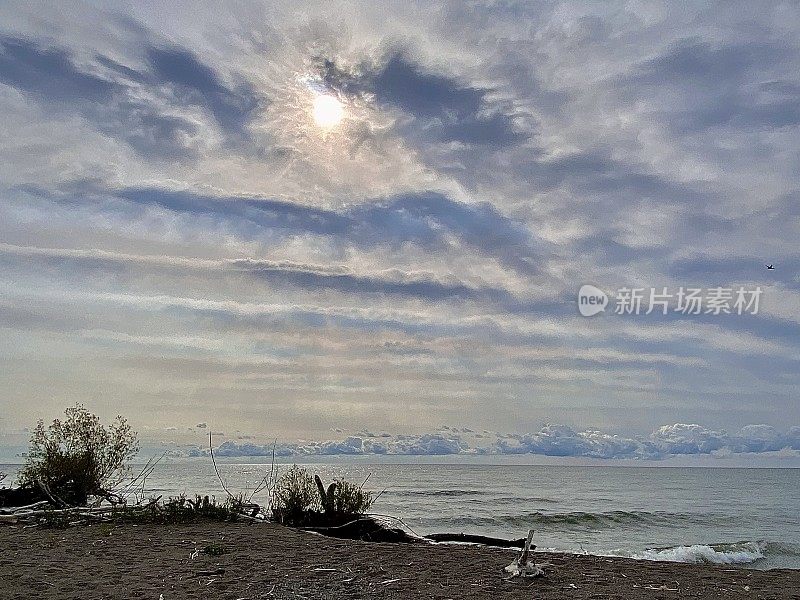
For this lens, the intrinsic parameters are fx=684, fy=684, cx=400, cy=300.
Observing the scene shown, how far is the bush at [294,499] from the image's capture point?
15141 millimetres

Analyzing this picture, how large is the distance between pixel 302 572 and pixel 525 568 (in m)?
3.12

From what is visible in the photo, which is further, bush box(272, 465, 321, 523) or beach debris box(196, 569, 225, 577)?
bush box(272, 465, 321, 523)

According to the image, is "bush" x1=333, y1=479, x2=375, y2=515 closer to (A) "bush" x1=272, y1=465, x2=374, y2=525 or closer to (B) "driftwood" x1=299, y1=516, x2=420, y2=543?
(A) "bush" x1=272, y1=465, x2=374, y2=525

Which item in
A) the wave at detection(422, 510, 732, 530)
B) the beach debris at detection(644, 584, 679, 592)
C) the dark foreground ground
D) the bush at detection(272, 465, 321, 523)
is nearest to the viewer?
the dark foreground ground

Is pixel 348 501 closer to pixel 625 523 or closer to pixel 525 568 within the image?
pixel 525 568

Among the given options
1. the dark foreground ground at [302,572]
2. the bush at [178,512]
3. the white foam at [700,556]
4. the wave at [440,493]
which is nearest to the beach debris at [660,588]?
the dark foreground ground at [302,572]

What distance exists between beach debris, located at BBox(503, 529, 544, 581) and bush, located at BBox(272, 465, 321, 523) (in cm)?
637

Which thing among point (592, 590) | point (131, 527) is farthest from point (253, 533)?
point (592, 590)

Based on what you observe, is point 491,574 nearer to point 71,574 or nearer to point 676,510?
point 71,574

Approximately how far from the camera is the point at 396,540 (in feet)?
A: 47.3

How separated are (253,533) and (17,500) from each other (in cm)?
818

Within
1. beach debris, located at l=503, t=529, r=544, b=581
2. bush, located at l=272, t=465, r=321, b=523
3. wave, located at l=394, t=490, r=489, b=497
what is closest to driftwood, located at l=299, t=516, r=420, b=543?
bush, located at l=272, t=465, r=321, b=523

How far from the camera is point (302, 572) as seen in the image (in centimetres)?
927

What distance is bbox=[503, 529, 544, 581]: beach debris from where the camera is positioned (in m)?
9.54
